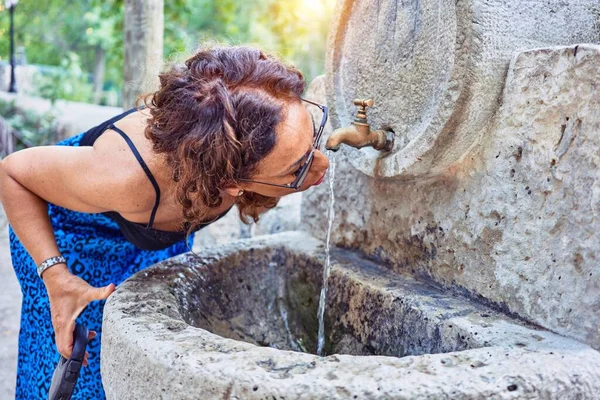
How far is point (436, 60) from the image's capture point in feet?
4.24

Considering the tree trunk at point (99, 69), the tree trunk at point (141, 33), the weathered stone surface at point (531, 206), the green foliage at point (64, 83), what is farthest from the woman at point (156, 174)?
the tree trunk at point (99, 69)

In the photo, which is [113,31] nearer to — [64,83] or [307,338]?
[64,83]

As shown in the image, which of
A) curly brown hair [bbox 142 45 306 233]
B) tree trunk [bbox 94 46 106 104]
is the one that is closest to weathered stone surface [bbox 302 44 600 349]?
curly brown hair [bbox 142 45 306 233]

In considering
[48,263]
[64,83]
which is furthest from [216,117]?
[64,83]

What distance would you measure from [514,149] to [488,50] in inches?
8.2

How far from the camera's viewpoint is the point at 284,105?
125cm

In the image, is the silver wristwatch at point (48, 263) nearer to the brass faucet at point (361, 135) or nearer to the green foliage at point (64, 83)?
the brass faucet at point (361, 135)

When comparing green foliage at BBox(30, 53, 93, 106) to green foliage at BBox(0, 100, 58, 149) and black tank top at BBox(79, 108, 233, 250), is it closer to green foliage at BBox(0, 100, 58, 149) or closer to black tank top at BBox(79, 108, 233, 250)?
green foliage at BBox(0, 100, 58, 149)

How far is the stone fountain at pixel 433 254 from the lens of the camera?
0.92 meters

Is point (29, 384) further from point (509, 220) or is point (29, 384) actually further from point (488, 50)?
point (488, 50)

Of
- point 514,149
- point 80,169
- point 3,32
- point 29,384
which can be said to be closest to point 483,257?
point 514,149

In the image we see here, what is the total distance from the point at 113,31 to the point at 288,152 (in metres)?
7.27

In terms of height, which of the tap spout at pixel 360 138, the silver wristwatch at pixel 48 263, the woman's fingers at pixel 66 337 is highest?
the tap spout at pixel 360 138

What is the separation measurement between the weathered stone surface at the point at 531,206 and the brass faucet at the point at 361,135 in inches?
5.1
